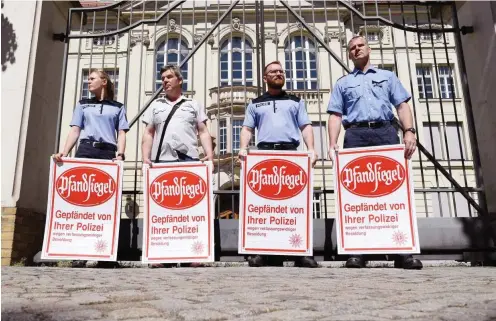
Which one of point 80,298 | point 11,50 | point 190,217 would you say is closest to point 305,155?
point 190,217

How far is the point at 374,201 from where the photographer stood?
14.2 ft

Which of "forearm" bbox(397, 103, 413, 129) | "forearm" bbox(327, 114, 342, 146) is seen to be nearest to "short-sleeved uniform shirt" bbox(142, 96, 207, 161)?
"forearm" bbox(327, 114, 342, 146)

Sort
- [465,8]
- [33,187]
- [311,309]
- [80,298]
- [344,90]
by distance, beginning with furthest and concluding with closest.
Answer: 1. [465,8]
2. [33,187]
3. [344,90]
4. [80,298]
5. [311,309]

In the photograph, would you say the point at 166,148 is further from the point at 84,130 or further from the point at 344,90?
the point at 344,90

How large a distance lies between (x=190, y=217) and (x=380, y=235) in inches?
71.1

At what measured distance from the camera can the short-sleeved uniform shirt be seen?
15.2ft

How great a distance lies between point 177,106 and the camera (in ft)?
15.5

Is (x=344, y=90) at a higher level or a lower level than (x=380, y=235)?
higher

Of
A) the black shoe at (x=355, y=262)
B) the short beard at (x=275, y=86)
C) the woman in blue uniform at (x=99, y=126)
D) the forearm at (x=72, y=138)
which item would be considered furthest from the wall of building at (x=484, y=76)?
the forearm at (x=72, y=138)

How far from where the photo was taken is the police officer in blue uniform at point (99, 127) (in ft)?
15.6

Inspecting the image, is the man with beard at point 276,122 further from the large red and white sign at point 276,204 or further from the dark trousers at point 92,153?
the dark trousers at point 92,153

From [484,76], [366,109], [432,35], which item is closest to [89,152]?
[366,109]

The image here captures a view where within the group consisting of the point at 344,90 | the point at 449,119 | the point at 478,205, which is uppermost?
the point at 449,119

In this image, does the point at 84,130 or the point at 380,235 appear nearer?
the point at 380,235
